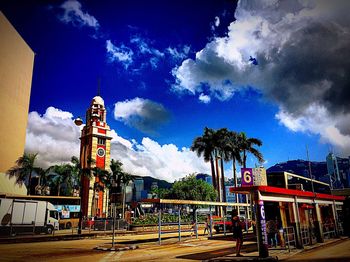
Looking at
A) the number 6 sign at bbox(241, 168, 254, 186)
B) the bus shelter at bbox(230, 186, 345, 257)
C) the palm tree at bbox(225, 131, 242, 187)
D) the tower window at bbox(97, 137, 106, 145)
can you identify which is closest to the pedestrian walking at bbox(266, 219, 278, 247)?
the bus shelter at bbox(230, 186, 345, 257)

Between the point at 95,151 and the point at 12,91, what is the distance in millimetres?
26901

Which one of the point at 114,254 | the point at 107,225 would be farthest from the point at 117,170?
the point at 114,254

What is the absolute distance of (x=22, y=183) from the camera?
3838 centimetres

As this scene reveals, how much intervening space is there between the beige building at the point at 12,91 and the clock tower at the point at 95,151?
18704mm

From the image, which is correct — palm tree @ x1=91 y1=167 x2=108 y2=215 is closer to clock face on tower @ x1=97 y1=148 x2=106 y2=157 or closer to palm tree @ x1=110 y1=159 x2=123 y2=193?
palm tree @ x1=110 y1=159 x2=123 y2=193

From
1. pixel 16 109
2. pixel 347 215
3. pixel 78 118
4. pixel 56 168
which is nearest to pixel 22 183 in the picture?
pixel 16 109

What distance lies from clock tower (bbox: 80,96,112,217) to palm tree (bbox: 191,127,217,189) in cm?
2291

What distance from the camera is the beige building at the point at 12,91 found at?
33.5 m

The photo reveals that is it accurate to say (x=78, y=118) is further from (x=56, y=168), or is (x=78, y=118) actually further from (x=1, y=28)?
(x=56, y=168)

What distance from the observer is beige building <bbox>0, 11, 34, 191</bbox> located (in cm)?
3350

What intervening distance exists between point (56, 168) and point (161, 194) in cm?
2941

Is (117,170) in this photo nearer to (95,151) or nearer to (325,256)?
(95,151)

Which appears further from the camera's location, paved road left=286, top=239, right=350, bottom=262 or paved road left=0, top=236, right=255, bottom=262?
paved road left=0, top=236, right=255, bottom=262

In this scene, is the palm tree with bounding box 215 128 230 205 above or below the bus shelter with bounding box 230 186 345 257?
above
